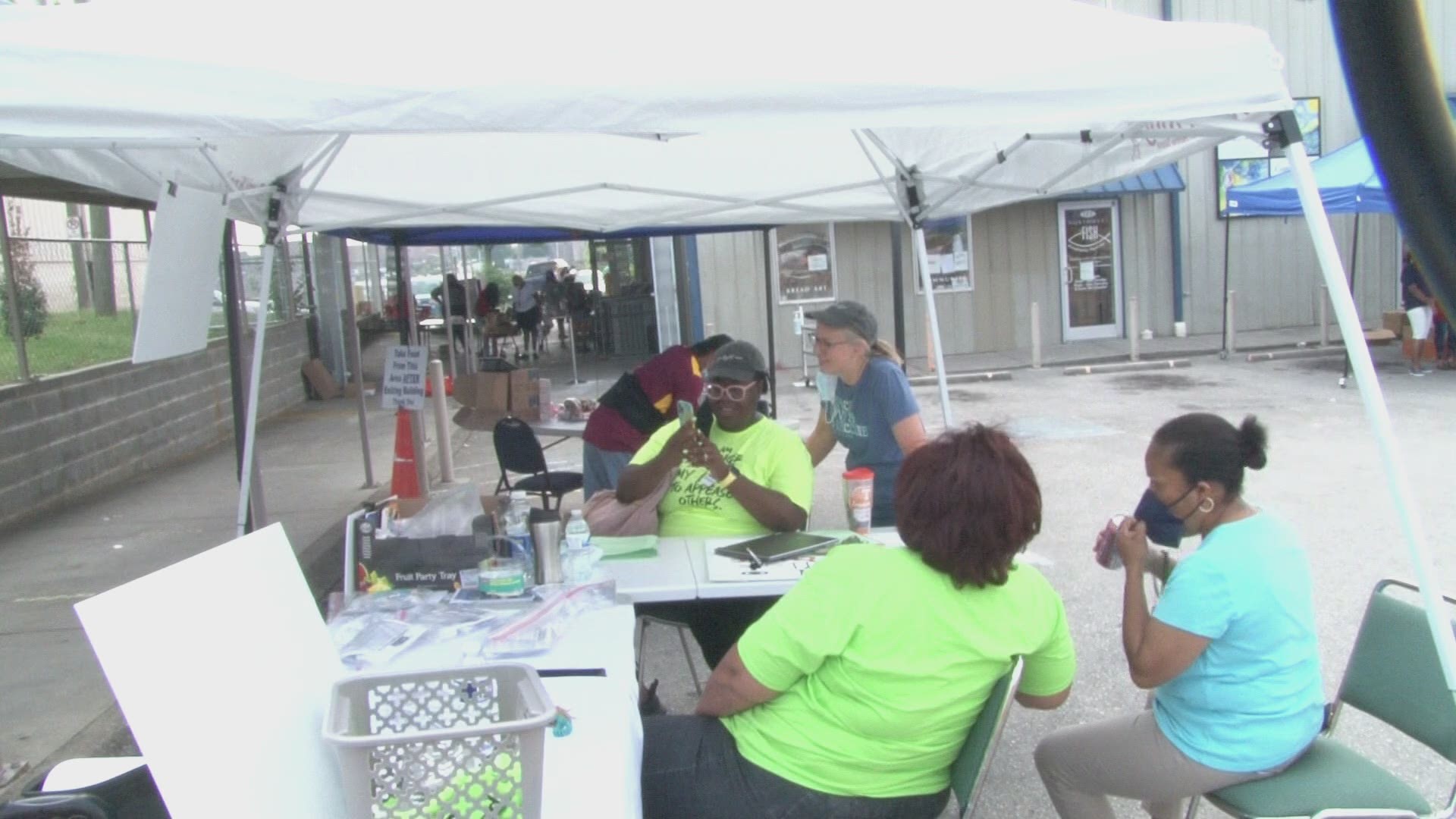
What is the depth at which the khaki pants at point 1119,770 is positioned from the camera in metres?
2.67

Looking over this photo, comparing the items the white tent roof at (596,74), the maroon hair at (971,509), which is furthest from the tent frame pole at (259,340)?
the maroon hair at (971,509)

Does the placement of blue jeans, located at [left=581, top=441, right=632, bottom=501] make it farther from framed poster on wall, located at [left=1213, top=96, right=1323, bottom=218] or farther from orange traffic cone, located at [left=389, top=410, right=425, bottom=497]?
framed poster on wall, located at [left=1213, top=96, right=1323, bottom=218]

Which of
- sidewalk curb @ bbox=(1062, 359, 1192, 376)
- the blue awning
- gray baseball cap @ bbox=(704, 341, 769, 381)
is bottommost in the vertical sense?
sidewalk curb @ bbox=(1062, 359, 1192, 376)

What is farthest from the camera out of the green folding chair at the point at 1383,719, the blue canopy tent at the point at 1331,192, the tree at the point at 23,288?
the blue canopy tent at the point at 1331,192

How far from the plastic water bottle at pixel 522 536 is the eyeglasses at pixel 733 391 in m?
0.97

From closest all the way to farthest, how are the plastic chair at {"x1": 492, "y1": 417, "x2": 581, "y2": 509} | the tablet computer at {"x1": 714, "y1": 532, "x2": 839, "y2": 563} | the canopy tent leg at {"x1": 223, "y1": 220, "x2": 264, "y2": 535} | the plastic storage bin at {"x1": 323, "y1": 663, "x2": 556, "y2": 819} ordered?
the plastic storage bin at {"x1": 323, "y1": 663, "x2": 556, "y2": 819} < the tablet computer at {"x1": 714, "y1": 532, "x2": 839, "y2": 563} < the canopy tent leg at {"x1": 223, "y1": 220, "x2": 264, "y2": 535} < the plastic chair at {"x1": 492, "y1": 417, "x2": 581, "y2": 509}

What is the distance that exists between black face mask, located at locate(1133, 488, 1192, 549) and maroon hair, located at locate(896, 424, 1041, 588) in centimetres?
61

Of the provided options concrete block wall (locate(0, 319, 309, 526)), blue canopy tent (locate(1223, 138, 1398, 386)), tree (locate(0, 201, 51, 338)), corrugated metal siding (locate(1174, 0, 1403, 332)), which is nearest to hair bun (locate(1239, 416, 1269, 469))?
concrete block wall (locate(0, 319, 309, 526))

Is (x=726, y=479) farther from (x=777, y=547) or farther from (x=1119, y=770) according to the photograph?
(x=1119, y=770)

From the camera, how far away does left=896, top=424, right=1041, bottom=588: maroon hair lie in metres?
2.35

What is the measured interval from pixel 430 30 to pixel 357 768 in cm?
178

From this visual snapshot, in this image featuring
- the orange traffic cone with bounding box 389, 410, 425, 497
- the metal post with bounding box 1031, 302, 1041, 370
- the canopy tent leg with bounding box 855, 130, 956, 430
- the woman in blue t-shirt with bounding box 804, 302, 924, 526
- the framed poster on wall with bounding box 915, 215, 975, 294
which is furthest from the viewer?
the framed poster on wall with bounding box 915, 215, 975, 294

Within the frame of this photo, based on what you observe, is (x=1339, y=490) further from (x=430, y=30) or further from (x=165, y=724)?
(x=165, y=724)

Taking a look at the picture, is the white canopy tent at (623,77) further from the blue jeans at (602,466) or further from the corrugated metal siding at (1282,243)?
the corrugated metal siding at (1282,243)
